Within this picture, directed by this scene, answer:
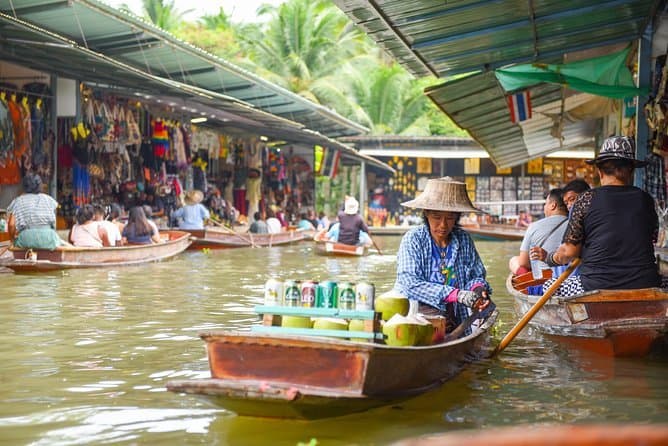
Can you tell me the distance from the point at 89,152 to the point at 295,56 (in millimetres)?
17597

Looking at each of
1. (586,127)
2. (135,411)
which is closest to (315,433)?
(135,411)

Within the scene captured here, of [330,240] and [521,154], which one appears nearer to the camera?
[330,240]

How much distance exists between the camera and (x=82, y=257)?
1327 centimetres

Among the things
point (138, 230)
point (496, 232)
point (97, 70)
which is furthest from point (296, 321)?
point (496, 232)

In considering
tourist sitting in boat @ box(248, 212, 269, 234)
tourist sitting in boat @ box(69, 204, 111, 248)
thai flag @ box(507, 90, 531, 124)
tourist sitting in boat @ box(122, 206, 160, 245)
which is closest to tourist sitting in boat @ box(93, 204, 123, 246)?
tourist sitting in boat @ box(69, 204, 111, 248)

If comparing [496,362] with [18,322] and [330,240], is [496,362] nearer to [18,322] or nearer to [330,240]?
[18,322]

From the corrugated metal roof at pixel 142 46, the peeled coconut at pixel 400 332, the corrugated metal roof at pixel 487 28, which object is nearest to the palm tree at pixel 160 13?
the corrugated metal roof at pixel 142 46

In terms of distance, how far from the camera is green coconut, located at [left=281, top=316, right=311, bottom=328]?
476 centimetres

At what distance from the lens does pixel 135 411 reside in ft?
16.8

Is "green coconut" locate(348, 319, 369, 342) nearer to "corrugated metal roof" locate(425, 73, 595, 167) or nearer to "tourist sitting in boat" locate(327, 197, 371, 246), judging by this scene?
"corrugated metal roof" locate(425, 73, 595, 167)

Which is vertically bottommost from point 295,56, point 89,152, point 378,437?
point 378,437

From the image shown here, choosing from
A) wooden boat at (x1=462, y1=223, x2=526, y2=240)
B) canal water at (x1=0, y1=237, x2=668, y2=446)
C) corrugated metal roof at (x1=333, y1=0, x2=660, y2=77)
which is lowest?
canal water at (x1=0, y1=237, x2=668, y2=446)

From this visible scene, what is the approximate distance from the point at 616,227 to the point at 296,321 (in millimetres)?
2672

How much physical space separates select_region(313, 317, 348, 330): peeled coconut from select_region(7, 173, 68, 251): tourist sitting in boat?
28.2 feet
